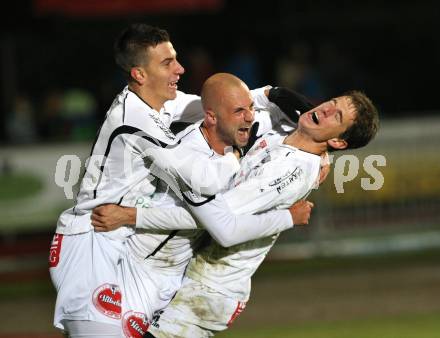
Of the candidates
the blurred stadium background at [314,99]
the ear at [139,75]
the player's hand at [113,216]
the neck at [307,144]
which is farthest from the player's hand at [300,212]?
the blurred stadium background at [314,99]

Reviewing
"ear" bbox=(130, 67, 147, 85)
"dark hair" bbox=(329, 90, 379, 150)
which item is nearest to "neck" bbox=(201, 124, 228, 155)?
"ear" bbox=(130, 67, 147, 85)

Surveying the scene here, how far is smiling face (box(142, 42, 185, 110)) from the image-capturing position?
19.8 ft

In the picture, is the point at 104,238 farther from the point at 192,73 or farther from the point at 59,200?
the point at 192,73

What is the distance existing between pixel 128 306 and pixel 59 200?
7078 mm

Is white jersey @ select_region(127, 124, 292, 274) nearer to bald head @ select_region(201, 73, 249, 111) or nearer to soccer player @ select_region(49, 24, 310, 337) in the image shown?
soccer player @ select_region(49, 24, 310, 337)

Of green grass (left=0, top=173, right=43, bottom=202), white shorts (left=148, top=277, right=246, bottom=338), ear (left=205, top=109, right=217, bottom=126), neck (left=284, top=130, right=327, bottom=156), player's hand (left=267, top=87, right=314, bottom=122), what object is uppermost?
player's hand (left=267, top=87, right=314, bottom=122)

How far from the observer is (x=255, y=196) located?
19.0ft

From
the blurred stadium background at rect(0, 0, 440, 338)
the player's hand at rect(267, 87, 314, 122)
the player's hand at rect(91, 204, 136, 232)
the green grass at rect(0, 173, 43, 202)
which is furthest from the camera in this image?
the green grass at rect(0, 173, 43, 202)

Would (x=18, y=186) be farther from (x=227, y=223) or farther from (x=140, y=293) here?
(x=227, y=223)

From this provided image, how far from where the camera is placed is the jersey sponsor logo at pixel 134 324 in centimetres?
595

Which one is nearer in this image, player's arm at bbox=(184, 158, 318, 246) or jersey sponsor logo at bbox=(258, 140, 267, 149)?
player's arm at bbox=(184, 158, 318, 246)

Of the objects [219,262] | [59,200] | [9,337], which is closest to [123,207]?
[219,262]

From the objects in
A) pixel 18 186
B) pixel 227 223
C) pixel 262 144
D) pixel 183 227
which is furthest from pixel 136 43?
pixel 18 186

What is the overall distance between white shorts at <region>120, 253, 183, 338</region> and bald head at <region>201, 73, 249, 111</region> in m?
1.01
